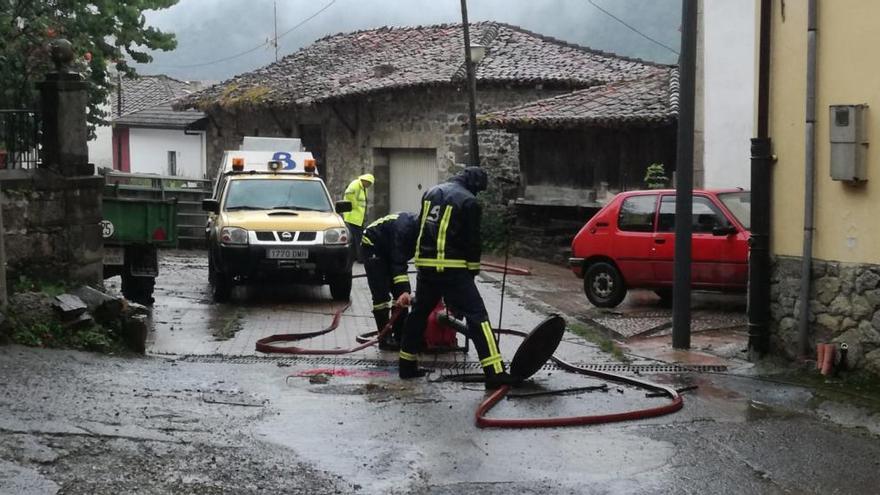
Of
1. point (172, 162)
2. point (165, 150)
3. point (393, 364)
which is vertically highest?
point (165, 150)

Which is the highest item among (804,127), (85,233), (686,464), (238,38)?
(238,38)

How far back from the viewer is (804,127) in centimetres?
1030

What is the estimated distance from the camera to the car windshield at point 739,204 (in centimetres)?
1434

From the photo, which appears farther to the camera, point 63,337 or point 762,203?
point 762,203

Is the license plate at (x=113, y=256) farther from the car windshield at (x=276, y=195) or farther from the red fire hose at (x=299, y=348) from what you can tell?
the red fire hose at (x=299, y=348)

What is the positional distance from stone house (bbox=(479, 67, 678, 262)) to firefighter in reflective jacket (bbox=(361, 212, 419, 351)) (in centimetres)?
954

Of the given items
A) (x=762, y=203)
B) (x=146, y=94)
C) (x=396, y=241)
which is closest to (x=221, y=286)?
(x=396, y=241)

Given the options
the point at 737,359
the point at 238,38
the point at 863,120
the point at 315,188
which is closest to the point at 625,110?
the point at 315,188

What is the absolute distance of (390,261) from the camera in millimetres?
11523

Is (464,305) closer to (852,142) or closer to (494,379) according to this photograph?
(494,379)

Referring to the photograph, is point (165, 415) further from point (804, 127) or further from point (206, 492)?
point (804, 127)

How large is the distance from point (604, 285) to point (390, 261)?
4.74 meters

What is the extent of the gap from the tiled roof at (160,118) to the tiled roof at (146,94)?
185cm

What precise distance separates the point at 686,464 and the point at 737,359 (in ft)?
14.3
